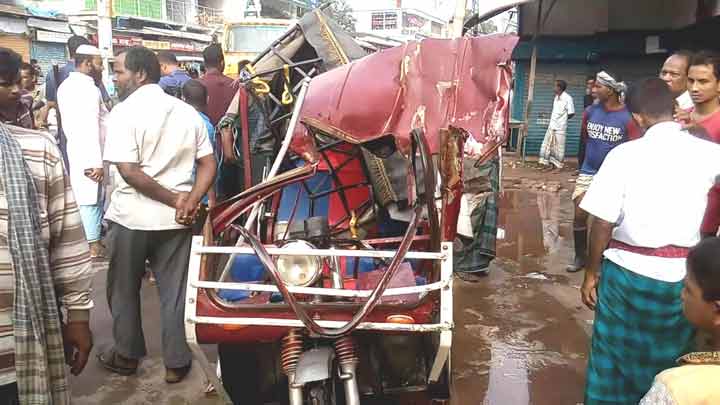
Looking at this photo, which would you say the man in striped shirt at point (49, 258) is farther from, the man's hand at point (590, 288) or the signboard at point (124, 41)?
the signboard at point (124, 41)

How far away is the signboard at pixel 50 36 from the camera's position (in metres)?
22.3

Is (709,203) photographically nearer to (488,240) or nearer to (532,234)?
(488,240)

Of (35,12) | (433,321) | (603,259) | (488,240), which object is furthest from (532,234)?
(35,12)

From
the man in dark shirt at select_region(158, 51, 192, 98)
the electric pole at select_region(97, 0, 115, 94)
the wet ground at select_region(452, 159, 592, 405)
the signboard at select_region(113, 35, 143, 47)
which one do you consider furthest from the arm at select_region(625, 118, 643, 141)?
the signboard at select_region(113, 35, 143, 47)

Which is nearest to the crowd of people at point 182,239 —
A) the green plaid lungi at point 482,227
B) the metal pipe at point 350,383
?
the metal pipe at point 350,383

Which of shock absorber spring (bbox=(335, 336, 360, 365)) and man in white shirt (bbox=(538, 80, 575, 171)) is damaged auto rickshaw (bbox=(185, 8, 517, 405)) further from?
man in white shirt (bbox=(538, 80, 575, 171))

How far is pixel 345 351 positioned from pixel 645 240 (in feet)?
4.45

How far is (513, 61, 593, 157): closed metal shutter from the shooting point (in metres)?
13.4

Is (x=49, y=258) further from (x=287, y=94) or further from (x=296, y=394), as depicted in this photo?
(x=287, y=94)

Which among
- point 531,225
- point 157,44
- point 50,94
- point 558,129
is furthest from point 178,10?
point 531,225

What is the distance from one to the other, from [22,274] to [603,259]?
7.82ft

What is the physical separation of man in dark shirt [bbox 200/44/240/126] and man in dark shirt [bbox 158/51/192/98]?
0.23 metres

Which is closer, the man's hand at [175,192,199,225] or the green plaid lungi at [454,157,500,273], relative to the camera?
the man's hand at [175,192,199,225]

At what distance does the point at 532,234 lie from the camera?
691cm
